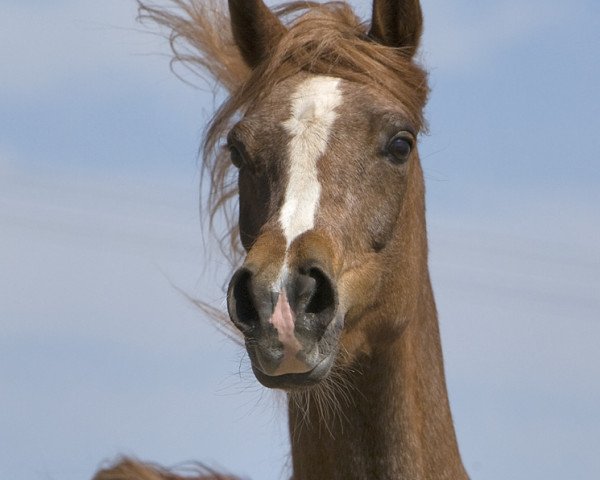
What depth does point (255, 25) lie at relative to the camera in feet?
21.8

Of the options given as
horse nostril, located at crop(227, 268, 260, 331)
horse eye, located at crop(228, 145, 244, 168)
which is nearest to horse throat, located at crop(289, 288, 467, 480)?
horse nostril, located at crop(227, 268, 260, 331)

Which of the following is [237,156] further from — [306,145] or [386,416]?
Answer: [386,416]

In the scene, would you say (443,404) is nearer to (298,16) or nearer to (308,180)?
(308,180)

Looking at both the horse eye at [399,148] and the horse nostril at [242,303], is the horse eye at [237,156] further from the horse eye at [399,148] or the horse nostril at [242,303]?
the horse nostril at [242,303]

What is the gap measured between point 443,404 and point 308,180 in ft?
4.65

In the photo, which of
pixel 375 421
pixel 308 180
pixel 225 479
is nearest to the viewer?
pixel 308 180

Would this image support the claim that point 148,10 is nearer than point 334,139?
No

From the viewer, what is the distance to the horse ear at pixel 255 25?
6.61 meters

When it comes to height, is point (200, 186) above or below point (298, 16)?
below

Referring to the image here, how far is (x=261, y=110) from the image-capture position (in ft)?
19.1

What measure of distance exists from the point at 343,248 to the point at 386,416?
91 centimetres

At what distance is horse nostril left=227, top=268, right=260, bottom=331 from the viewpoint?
16.2ft

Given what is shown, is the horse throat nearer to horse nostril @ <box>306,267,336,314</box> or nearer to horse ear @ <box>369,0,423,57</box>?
horse nostril @ <box>306,267,336,314</box>

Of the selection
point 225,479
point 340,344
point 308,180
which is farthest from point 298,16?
point 225,479
